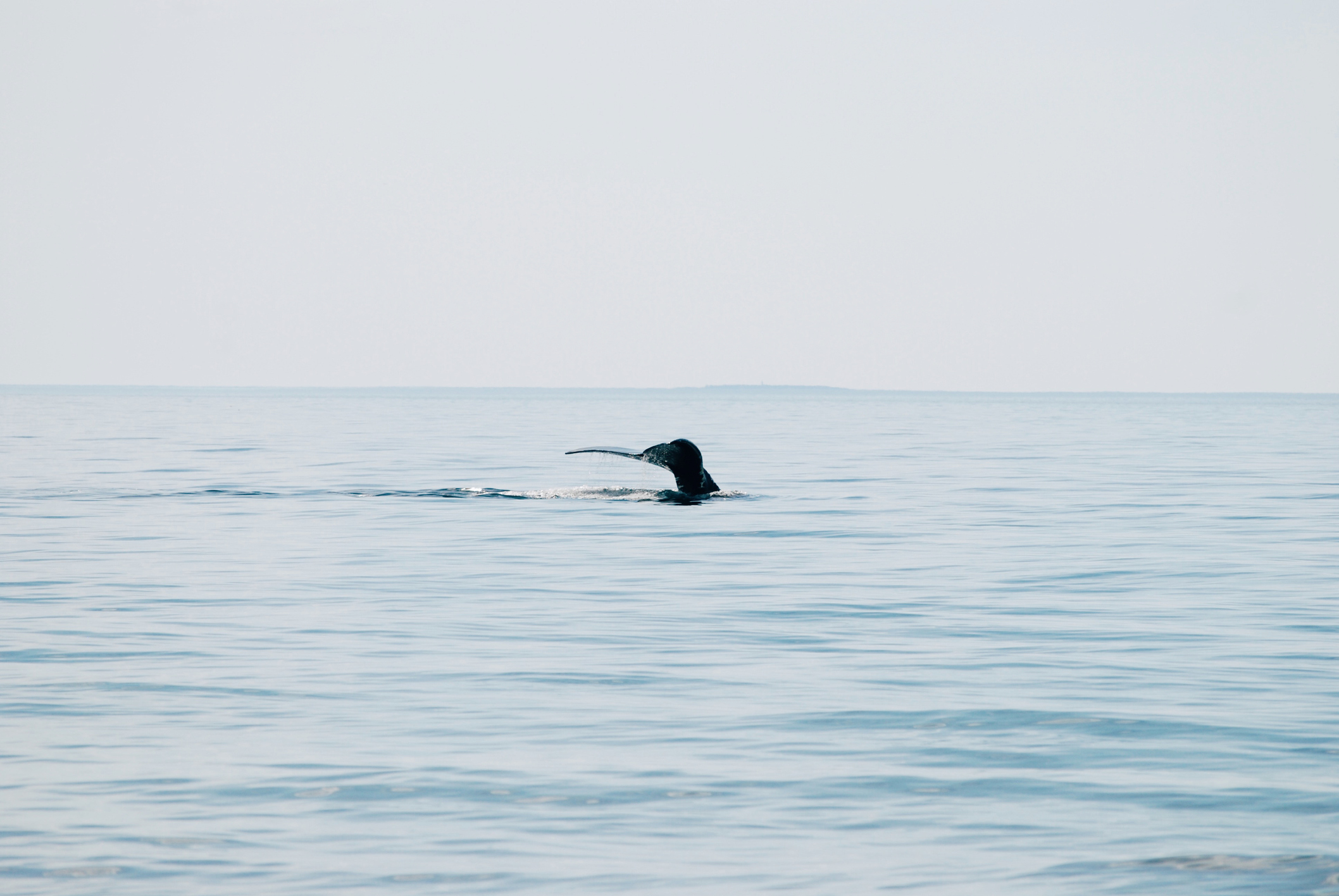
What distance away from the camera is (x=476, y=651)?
12578mm

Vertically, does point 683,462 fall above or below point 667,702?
above

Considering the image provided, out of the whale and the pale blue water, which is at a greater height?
the whale

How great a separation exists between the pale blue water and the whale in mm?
1230

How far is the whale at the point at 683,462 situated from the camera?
87.0ft

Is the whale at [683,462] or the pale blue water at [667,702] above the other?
→ the whale at [683,462]

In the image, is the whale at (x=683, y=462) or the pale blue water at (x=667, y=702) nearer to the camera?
the pale blue water at (x=667, y=702)

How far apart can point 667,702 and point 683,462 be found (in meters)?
16.9

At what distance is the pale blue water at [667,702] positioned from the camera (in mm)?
7188

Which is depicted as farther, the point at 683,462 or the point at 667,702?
the point at 683,462

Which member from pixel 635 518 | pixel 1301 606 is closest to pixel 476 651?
pixel 1301 606

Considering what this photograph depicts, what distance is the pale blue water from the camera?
7.19 meters

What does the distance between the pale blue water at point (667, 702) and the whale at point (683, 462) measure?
123cm

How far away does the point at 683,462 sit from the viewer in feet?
89.7

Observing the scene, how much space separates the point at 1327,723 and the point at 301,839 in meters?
6.36
